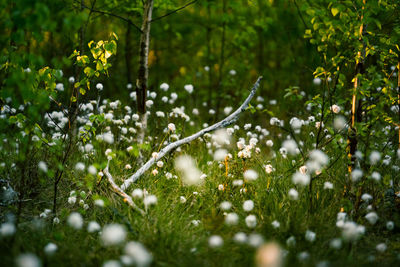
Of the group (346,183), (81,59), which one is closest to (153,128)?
(81,59)

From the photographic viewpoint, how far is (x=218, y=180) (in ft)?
12.0

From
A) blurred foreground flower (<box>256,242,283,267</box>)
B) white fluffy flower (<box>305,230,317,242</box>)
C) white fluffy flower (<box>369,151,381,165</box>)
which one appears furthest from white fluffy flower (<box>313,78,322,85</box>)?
blurred foreground flower (<box>256,242,283,267</box>)

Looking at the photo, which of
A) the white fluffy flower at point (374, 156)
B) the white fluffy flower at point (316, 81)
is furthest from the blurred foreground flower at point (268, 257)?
the white fluffy flower at point (316, 81)

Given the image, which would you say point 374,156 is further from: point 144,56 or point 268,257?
point 144,56

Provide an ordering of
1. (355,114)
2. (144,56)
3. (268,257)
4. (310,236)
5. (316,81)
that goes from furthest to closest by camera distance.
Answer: (316,81), (144,56), (355,114), (310,236), (268,257)

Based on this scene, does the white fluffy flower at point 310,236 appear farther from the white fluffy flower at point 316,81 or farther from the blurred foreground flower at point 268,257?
the white fluffy flower at point 316,81

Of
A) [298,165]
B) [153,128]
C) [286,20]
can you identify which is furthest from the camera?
[286,20]

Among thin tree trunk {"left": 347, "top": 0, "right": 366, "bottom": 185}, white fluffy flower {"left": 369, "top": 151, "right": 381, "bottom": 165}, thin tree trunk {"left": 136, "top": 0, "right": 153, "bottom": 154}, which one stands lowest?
white fluffy flower {"left": 369, "top": 151, "right": 381, "bottom": 165}

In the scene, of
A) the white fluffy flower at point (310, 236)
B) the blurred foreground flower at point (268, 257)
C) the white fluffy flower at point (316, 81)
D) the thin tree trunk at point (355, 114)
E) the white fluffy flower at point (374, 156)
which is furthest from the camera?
the white fluffy flower at point (316, 81)

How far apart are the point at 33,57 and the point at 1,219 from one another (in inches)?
62.8

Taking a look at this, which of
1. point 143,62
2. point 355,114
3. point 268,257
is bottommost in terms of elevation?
point 268,257

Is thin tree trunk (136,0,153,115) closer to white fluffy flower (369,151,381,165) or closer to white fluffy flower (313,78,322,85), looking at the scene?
white fluffy flower (369,151,381,165)

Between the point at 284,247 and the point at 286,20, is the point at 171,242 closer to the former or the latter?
the point at 284,247

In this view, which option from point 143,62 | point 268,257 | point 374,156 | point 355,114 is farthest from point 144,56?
point 268,257
